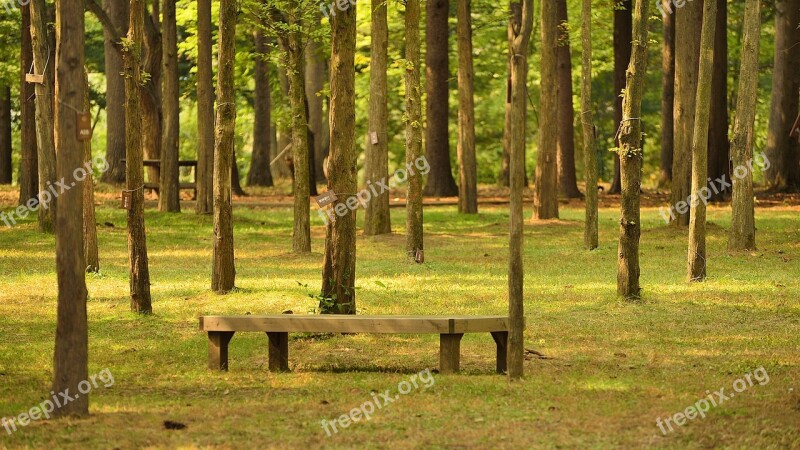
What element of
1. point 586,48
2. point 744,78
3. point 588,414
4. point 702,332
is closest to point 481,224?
point 586,48

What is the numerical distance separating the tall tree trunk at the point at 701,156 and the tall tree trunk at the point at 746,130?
220 cm

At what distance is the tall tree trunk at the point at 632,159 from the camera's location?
51.9 ft

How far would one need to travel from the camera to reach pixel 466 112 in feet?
92.3

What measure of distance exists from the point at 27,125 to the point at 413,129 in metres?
9.28

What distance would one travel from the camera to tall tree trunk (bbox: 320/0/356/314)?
549 inches

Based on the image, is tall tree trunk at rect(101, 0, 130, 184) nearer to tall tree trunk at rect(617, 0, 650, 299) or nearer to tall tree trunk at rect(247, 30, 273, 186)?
tall tree trunk at rect(247, 30, 273, 186)

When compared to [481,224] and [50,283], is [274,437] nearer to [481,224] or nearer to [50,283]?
[50,283]

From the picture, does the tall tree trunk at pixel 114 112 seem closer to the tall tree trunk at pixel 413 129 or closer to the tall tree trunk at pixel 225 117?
the tall tree trunk at pixel 413 129

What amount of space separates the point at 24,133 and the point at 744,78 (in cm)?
1446

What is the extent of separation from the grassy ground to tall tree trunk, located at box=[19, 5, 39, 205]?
141 inches
